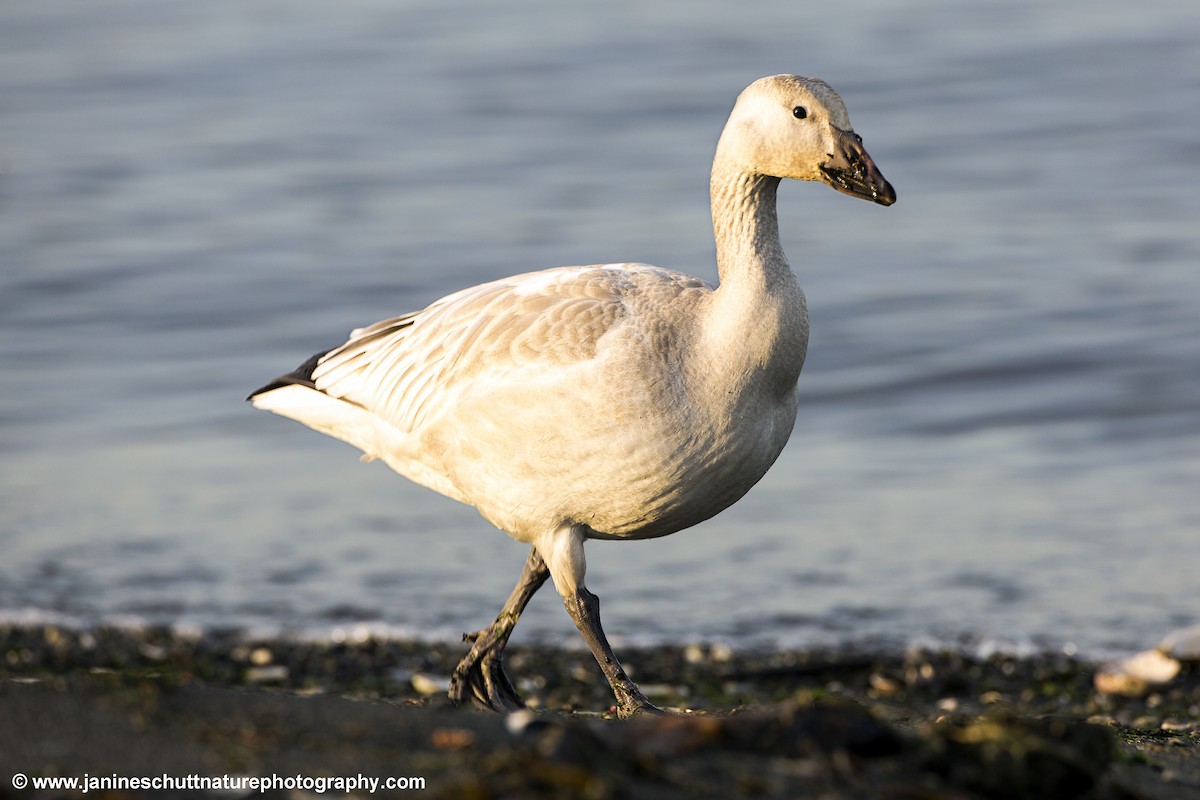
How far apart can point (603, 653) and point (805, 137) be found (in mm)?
1988

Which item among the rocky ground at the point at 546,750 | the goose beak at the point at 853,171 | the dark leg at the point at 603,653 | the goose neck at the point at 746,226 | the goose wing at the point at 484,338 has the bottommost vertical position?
the dark leg at the point at 603,653

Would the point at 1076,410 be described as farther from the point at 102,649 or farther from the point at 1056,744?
the point at 1056,744

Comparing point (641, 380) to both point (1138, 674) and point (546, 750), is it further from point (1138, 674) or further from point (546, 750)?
point (1138, 674)

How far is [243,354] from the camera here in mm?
12891

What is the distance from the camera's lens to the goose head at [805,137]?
5758 millimetres

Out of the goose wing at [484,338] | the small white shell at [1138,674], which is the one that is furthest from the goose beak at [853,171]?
the small white shell at [1138,674]

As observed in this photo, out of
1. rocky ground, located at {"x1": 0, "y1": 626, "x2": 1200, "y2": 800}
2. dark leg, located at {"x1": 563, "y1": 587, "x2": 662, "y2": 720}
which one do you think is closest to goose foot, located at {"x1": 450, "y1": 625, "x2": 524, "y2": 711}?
dark leg, located at {"x1": 563, "y1": 587, "x2": 662, "y2": 720}

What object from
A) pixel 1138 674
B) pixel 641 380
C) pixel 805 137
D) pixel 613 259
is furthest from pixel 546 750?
pixel 613 259

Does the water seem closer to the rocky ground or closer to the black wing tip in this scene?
the black wing tip

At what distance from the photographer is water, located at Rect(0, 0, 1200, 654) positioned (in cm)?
924

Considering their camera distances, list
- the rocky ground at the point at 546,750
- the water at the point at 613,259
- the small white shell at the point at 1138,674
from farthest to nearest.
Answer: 1. the water at the point at 613,259
2. the small white shell at the point at 1138,674
3. the rocky ground at the point at 546,750

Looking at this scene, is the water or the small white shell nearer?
the small white shell

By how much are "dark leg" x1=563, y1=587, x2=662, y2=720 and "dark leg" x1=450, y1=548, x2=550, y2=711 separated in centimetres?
44

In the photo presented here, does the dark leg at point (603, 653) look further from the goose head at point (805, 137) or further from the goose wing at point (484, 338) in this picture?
the goose head at point (805, 137)
